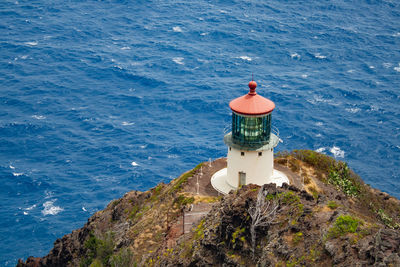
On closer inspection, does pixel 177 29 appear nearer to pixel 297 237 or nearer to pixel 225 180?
pixel 225 180

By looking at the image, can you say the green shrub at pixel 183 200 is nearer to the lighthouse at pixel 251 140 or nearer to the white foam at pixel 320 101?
the lighthouse at pixel 251 140

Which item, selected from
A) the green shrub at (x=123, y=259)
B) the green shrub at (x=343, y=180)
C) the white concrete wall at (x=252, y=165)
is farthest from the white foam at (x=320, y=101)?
the green shrub at (x=123, y=259)

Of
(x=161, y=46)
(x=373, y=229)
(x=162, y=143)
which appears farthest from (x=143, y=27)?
(x=373, y=229)

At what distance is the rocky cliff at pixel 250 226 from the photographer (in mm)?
31016

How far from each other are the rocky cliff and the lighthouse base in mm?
818

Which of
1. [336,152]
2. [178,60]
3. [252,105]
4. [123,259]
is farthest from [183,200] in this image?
[178,60]

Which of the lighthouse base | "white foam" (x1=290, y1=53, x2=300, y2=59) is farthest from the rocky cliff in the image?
"white foam" (x1=290, y1=53, x2=300, y2=59)

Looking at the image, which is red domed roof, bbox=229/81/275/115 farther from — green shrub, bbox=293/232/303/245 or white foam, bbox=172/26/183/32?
white foam, bbox=172/26/183/32

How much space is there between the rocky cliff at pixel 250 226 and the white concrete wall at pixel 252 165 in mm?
3364

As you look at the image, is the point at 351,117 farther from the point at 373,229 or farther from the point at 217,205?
the point at 373,229

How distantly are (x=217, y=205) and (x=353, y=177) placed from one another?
2181 cm

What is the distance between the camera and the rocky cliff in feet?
102

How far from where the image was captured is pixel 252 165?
4984cm

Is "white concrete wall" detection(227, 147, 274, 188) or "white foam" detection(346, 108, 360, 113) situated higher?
"white concrete wall" detection(227, 147, 274, 188)
